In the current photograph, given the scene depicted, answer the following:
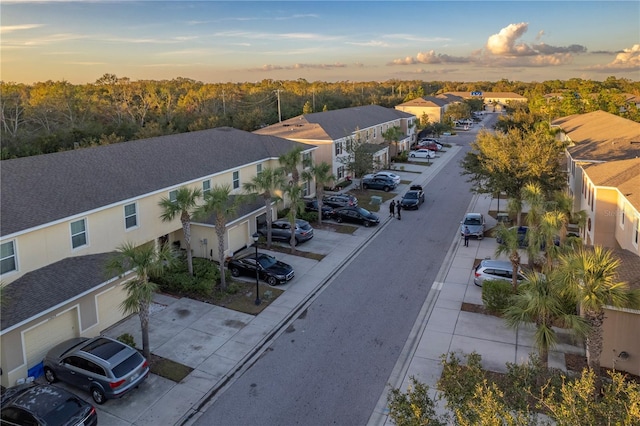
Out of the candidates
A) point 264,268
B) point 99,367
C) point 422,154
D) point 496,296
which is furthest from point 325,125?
point 99,367

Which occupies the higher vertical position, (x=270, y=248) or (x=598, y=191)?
(x=598, y=191)

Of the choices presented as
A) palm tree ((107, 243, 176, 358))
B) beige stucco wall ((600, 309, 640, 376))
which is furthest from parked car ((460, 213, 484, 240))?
palm tree ((107, 243, 176, 358))

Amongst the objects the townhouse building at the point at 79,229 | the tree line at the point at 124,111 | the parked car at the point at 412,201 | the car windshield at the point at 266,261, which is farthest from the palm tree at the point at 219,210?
the tree line at the point at 124,111

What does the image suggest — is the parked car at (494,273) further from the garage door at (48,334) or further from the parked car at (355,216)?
the garage door at (48,334)

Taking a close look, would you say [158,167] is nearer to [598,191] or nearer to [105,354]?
[105,354]

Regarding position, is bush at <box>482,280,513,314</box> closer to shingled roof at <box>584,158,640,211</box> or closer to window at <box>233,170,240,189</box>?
shingled roof at <box>584,158,640,211</box>

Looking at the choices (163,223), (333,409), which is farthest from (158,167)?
(333,409)
